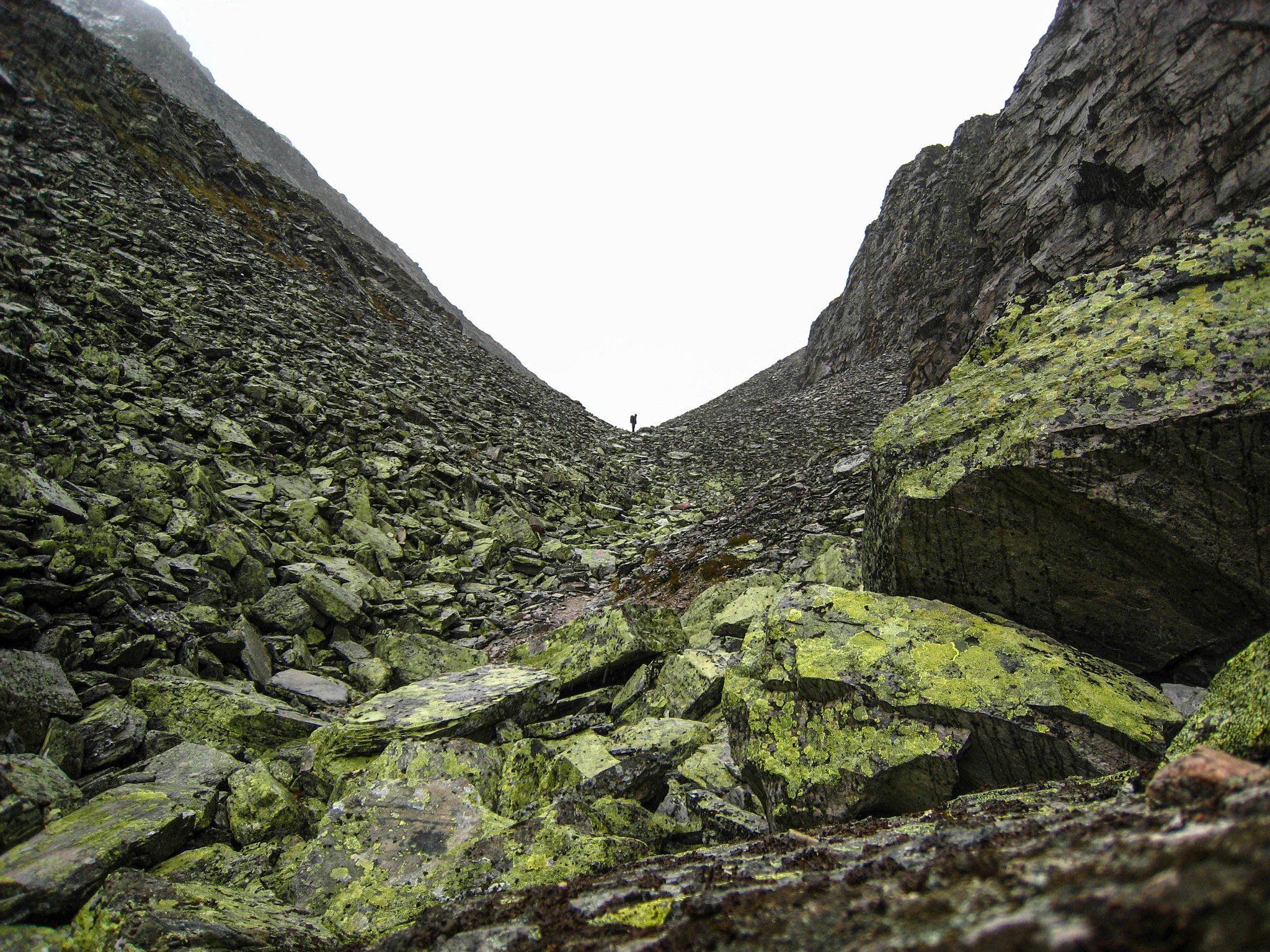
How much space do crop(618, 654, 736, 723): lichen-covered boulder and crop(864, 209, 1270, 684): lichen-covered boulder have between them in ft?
9.45

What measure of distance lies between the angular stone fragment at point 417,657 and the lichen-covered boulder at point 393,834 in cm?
519

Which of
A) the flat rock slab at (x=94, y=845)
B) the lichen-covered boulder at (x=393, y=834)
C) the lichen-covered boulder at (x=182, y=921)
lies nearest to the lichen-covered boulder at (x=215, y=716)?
the flat rock slab at (x=94, y=845)

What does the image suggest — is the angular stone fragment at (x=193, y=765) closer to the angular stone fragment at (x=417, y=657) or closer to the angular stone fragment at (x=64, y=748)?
the angular stone fragment at (x=64, y=748)

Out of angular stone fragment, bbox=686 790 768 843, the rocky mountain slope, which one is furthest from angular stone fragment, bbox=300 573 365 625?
angular stone fragment, bbox=686 790 768 843

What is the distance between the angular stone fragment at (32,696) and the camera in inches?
260

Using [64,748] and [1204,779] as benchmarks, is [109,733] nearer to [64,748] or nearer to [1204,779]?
[64,748]

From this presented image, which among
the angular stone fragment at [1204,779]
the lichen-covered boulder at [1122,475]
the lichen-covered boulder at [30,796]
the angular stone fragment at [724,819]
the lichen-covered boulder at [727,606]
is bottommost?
the lichen-covered boulder at [30,796]

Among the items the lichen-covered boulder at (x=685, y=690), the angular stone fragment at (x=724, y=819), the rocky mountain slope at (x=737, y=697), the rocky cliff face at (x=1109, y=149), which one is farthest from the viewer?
the rocky cliff face at (x=1109, y=149)

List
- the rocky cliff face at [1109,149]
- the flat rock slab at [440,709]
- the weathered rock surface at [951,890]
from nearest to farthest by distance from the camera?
the weathered rock surface at [951,890]
the flat rock slab at [440,709]
the rocky cliff face at [1109,149]

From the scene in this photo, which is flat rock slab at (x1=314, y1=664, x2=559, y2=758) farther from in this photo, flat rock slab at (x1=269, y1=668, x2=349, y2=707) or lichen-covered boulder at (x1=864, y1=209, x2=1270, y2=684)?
lichen-covered boulder at (x1=864, y1=209, x2=1270, y2=684)

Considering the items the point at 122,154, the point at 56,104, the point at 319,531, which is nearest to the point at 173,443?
the point at 319,531

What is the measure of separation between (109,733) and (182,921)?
182 inches

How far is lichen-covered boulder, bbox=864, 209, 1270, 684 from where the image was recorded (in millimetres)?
5055

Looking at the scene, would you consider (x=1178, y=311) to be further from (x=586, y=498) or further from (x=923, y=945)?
(x=586, y=498)
